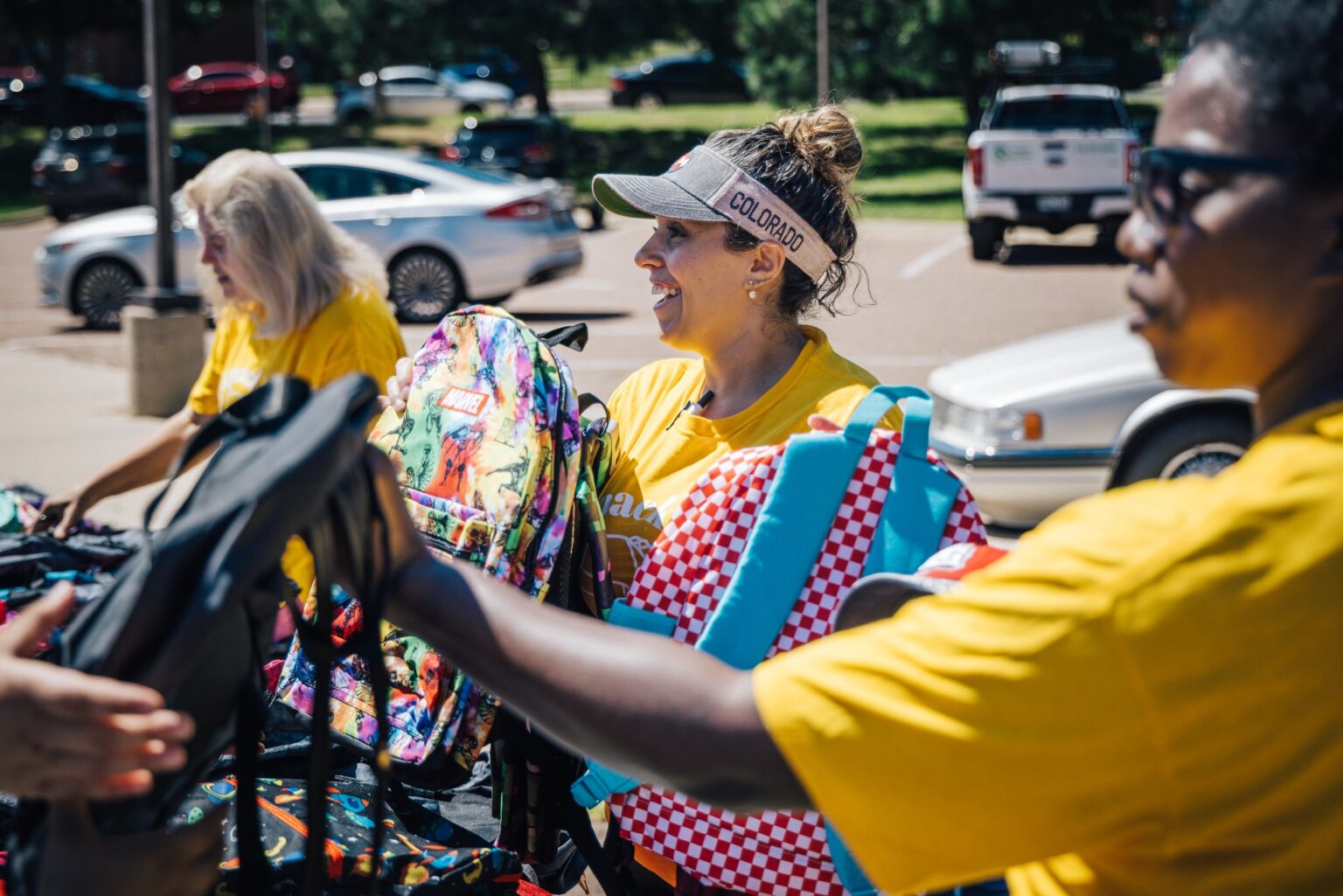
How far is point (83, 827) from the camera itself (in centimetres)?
127

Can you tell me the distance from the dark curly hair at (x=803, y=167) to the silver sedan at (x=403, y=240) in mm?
12497

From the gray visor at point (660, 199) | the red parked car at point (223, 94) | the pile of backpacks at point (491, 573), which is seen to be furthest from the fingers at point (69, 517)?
the red parked car at point (223, 94)

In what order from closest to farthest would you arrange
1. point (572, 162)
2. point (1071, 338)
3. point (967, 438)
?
point (967, 438) < point (1071, 338) < point (572, 162)

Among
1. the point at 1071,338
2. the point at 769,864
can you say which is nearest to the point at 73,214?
the point at 1071,338

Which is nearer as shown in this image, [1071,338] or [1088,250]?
[1071,338]

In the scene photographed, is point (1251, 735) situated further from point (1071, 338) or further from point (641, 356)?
point (641, 356)

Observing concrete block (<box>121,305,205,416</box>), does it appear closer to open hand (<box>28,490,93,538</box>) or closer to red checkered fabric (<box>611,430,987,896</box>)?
open hand (<box>28,490,93,538</box>)

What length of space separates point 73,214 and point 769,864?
97.6ft

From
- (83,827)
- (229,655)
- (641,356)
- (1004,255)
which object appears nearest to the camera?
(83,827)

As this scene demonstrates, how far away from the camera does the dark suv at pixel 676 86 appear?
48.4m

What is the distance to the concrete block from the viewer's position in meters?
10.4

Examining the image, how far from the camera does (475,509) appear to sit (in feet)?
7.93

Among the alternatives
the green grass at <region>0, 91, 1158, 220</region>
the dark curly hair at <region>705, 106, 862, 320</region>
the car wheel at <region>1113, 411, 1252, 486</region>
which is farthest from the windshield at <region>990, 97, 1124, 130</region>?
the dark curly hair at <region>705, 106, 862, 320</region>

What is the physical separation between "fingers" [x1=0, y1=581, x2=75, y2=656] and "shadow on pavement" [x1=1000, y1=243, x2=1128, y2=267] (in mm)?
19426
